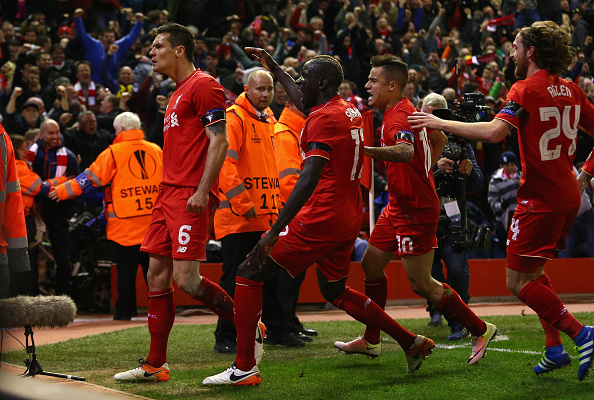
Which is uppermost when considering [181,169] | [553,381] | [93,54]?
[93,54]

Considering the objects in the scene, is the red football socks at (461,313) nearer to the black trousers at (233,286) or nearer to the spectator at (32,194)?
the black trousers at (233,286)

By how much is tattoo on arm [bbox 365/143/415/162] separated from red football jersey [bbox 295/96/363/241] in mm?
144

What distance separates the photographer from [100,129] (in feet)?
39.5

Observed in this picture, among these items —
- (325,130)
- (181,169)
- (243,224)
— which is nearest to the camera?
(325,130)

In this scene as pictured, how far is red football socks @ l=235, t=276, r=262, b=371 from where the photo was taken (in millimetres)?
5203

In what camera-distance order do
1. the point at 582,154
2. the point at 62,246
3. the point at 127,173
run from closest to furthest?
1. the point at 127,173
2. the point at 62,246
3. the point at 582,154

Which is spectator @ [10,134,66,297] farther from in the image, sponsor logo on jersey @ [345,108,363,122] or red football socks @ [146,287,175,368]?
sponsor logo on jersey @ [345,108,363,122]

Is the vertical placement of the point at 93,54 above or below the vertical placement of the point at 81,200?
above

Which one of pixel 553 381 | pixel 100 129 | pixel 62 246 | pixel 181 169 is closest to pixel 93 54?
pixel 100 129

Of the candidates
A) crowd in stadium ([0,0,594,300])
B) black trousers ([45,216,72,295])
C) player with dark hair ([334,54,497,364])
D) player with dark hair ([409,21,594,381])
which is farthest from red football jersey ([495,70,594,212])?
black trousers ([45,216,72,295])

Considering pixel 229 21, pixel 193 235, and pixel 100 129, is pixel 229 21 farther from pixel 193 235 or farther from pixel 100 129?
pixel 193 235

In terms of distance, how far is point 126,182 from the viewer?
32.3 ft

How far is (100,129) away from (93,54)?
115 inches

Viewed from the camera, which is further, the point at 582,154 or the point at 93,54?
the point at 582,154
